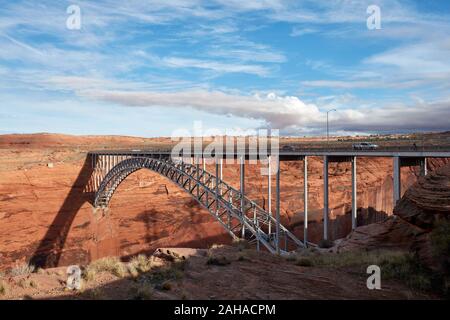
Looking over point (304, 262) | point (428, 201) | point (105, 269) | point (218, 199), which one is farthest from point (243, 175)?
point (105, 269)

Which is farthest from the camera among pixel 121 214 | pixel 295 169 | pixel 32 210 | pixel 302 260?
pixel 295 169

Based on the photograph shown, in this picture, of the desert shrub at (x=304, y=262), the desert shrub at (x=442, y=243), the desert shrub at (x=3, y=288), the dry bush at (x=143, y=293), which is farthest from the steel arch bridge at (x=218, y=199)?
the desert shrub at (x=3, y=288)

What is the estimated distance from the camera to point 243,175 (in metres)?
25.4

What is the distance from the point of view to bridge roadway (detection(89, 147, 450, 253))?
15.7 m

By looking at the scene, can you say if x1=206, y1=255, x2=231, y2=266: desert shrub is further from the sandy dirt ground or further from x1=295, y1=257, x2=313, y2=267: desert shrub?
x1=295, y1=257, x2=313, y2=267: desert shrub

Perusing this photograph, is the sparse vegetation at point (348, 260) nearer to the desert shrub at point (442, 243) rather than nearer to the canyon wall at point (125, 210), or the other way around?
the desert shrub at point (442, 243)

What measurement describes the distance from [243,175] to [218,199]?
2477 mm

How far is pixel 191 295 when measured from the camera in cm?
900

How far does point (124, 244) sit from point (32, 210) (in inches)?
452

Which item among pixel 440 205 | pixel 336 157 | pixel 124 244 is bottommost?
pixel 124 244

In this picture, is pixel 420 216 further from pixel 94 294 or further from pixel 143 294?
pixel 94 294

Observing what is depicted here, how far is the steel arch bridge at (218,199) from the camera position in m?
23.6

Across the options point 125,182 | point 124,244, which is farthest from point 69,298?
point 125,182
